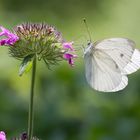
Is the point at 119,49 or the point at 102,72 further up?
the point at 119,49

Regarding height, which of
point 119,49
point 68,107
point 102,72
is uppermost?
point 119,49

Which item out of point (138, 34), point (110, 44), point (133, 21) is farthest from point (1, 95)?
point (133, 21)

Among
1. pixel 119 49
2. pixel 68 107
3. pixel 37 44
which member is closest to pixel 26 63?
pixel 37 44

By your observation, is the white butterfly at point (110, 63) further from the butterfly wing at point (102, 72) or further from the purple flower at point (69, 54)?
the purple flower at point (69, 54)

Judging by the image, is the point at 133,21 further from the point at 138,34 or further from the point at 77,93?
the point at 77,93

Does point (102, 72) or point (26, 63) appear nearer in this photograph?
point (26, 63)

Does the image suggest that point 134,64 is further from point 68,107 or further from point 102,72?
point 68,107

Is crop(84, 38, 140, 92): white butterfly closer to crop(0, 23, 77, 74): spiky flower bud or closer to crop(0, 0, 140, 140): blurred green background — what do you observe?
crop(0, 23, 77, 74): spiky flower bud

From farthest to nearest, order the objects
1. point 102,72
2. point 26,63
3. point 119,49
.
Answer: point 102,72 < point 119,49 < point 26,63
